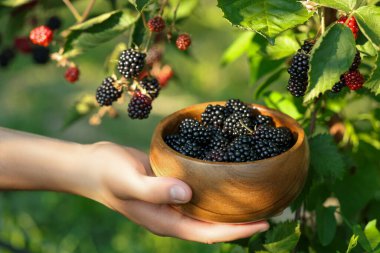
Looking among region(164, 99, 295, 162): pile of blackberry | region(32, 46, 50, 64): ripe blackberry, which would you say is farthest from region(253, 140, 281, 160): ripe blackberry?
region(32, 46, 50, 64): ripe blackberry

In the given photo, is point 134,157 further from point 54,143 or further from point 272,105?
point 272,105

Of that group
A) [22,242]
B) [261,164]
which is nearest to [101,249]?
[22,242]

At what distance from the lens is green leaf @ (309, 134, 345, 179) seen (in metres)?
1.23

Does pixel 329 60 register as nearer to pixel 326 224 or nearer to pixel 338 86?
pixel 338 86

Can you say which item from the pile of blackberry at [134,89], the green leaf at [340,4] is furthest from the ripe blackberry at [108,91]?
the green leaf at [340,4]

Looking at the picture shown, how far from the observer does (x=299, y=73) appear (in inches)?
41.5

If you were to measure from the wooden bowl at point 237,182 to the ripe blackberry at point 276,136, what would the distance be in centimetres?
4

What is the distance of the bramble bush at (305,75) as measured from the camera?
97cm

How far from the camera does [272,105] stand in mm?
1422

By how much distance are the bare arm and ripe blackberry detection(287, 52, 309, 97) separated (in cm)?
24

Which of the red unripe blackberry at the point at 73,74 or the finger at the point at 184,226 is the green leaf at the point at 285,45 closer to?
the finger at the point at 184,226

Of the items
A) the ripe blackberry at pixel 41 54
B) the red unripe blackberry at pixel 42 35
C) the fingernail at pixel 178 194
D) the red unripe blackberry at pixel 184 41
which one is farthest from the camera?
the ripe blackberry at pixel 41 54

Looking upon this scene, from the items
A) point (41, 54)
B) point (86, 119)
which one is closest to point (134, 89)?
point (41, 54)

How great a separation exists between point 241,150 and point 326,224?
272 millimetres
